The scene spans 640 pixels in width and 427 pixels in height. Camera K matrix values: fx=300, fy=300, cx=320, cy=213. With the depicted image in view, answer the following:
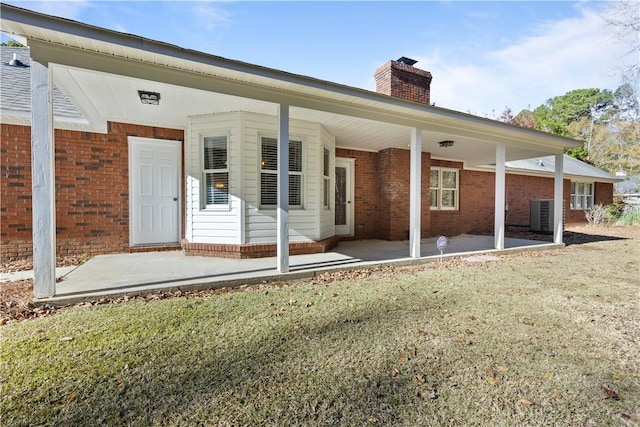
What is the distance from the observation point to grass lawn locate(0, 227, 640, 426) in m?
1.86

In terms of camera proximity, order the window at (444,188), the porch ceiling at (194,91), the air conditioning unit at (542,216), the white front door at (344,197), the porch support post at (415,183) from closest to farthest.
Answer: the porch ceiling at (194,91) < the porch support post at (415,183) < the white front door at (344,197) < the window at (444,188) < the air conditioning unit at (542,216)

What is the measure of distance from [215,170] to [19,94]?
423 centimetres

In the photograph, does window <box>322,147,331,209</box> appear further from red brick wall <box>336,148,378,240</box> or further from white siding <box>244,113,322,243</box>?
red brick wall <box>336,148,378,240</box>

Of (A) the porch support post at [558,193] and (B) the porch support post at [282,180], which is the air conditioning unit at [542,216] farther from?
(B) the porch support post at [282,180]

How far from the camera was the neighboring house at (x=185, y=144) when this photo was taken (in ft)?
12.0

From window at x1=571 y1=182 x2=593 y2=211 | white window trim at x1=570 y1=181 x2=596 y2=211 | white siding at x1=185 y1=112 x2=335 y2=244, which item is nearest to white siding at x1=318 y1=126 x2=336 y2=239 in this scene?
white siding at x1=185 y1=112 x2=335 y2=244

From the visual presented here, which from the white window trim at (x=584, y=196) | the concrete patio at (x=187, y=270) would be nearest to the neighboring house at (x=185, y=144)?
the concrete patio at (x=187, y=270)

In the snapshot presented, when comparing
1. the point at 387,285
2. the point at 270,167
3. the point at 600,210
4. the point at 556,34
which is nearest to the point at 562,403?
the point at 387,285

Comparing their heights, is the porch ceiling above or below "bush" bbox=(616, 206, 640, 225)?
above

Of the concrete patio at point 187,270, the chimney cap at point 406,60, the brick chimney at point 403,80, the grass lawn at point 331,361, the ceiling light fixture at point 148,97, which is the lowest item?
the grass lawn at point 331,361

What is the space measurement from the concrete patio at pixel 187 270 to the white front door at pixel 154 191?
53 centimetres

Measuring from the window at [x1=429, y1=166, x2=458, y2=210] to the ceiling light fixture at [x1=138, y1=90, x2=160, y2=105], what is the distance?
881 cm

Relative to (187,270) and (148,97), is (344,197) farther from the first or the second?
(148,97)

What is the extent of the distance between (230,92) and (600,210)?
19.1 metres
